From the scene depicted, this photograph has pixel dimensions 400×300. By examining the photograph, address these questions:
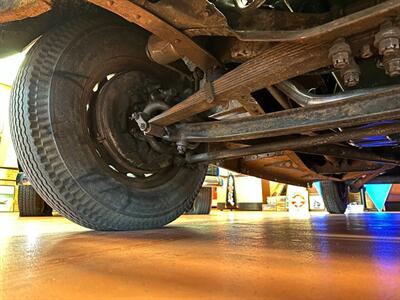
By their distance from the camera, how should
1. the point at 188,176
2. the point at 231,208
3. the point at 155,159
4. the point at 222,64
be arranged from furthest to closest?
1. the point at 231,208
2. the point at 188,176
3. the point at 155,159
4. the point at 222,64

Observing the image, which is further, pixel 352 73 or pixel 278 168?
pixel 278 168

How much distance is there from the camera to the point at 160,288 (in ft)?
1.72

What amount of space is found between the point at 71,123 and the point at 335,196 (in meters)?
2.98

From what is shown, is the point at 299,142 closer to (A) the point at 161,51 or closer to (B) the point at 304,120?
(B) the point at 304,120

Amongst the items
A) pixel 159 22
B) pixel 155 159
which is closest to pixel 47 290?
pixel 159 22

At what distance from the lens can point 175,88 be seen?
5.10 ft

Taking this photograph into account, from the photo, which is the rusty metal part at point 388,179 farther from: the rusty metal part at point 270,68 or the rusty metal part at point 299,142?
the rusty metal part at point 270,68

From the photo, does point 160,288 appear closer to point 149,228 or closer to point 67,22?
point 149,228

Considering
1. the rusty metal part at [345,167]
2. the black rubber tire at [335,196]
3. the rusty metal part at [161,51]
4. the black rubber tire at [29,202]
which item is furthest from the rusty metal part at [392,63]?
the black rubber tire at [29,202]

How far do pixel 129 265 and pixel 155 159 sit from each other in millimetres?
821

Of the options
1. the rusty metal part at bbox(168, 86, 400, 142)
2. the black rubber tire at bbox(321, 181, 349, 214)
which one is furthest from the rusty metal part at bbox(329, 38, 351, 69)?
the black rubber tire at bbox(321, 181, 349, 214)

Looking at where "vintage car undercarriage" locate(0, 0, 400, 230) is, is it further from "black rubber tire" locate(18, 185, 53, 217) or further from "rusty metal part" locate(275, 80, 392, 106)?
"black rubber tire" locate(18, 185, 53, 217)

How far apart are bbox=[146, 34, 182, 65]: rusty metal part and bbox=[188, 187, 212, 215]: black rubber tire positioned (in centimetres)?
304

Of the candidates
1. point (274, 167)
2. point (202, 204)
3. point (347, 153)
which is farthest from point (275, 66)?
point (202, 204)
